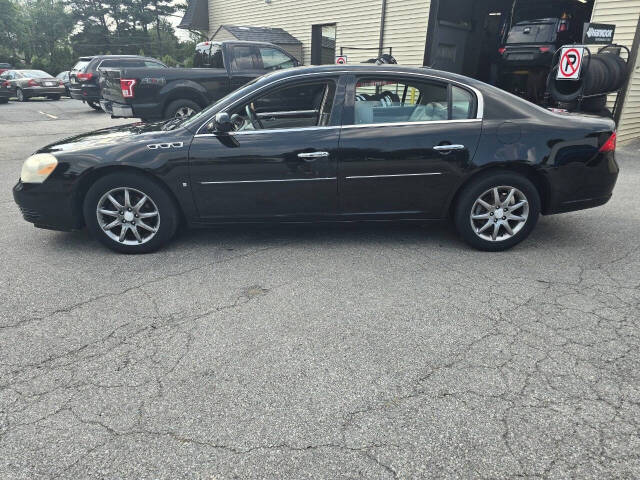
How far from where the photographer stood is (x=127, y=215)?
415 cm

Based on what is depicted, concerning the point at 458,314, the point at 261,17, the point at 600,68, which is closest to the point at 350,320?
the point at 458,314

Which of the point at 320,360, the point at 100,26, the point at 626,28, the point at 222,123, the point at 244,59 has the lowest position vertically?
the point at 320,360

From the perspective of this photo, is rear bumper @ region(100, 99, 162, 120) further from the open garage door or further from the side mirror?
the open garage door

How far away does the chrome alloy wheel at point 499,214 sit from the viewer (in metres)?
4.18

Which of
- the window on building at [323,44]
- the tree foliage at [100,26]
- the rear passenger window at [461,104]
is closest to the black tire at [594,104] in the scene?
the rear passenger window at [461,104]

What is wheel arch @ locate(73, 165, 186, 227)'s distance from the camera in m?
4.07

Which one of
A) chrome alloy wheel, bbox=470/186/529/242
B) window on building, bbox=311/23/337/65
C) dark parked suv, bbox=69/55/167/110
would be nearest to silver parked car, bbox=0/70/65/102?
dark parked suv, bbox=69/55/167/110

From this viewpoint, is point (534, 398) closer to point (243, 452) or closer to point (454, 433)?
point (454, 433)

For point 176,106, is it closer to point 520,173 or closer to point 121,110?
point 121,110

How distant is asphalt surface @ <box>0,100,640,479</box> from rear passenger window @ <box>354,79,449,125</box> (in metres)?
1.16

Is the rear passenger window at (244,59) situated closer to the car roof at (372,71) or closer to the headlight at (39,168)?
the car roof at (372,71)

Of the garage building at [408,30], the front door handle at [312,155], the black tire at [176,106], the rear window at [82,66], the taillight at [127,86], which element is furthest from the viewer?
the rear window at [82,66]

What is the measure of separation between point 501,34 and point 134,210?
11859 millimetres

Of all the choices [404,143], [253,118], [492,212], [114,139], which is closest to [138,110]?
[114,139]
